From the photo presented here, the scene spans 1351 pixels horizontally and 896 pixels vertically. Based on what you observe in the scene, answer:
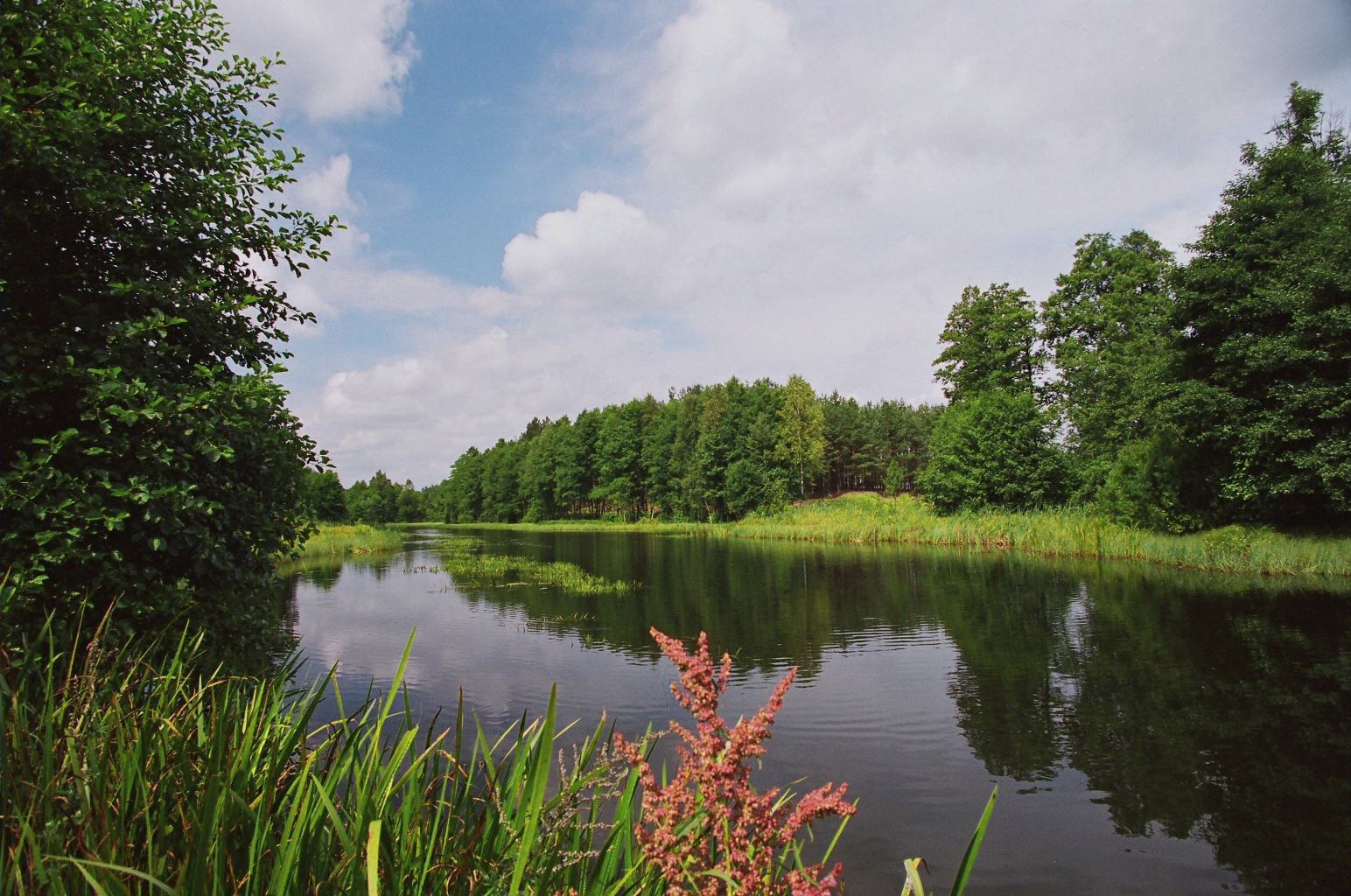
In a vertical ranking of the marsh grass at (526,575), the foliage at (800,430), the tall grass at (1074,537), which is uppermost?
the foliage at (800,430)

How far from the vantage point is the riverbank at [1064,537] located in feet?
66.7

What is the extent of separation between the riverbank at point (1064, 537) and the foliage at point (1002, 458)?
2.69 m

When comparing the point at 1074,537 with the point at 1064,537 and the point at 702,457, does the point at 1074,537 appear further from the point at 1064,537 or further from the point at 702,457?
the point at 702,457

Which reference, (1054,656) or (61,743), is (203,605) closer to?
(61,743)

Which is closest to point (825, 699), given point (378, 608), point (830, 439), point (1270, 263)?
point (378, 608)

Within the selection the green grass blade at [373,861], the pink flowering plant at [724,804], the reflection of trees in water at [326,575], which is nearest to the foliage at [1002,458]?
the reflection of trees in water at [326,575]

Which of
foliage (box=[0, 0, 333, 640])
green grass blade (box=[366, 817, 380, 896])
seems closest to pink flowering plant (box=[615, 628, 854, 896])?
green grass blade (box=[366, 817, 380, 896])

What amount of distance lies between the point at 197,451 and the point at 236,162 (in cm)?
263

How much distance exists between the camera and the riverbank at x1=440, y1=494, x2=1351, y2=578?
66.7ft

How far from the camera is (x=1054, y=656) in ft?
41.0

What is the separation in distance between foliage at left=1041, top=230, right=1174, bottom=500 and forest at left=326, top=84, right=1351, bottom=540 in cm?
13

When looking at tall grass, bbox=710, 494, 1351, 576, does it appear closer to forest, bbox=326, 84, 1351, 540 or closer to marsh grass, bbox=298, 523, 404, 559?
forest, bbox=326, 84, 1351, 540

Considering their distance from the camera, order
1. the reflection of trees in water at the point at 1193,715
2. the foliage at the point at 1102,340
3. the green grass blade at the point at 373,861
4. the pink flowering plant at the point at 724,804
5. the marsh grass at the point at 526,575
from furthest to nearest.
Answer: the foliage at the point at 1102,340 < the marsh grass at the point at 526,575 < the reflection of trees in water at the point at 1193,715 < the pink flowering plant at the point at 724,804 < the green grass blade at the point at 373,861

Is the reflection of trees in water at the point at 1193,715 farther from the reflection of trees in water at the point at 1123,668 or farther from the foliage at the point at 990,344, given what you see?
the foliage at the point at 990,344
